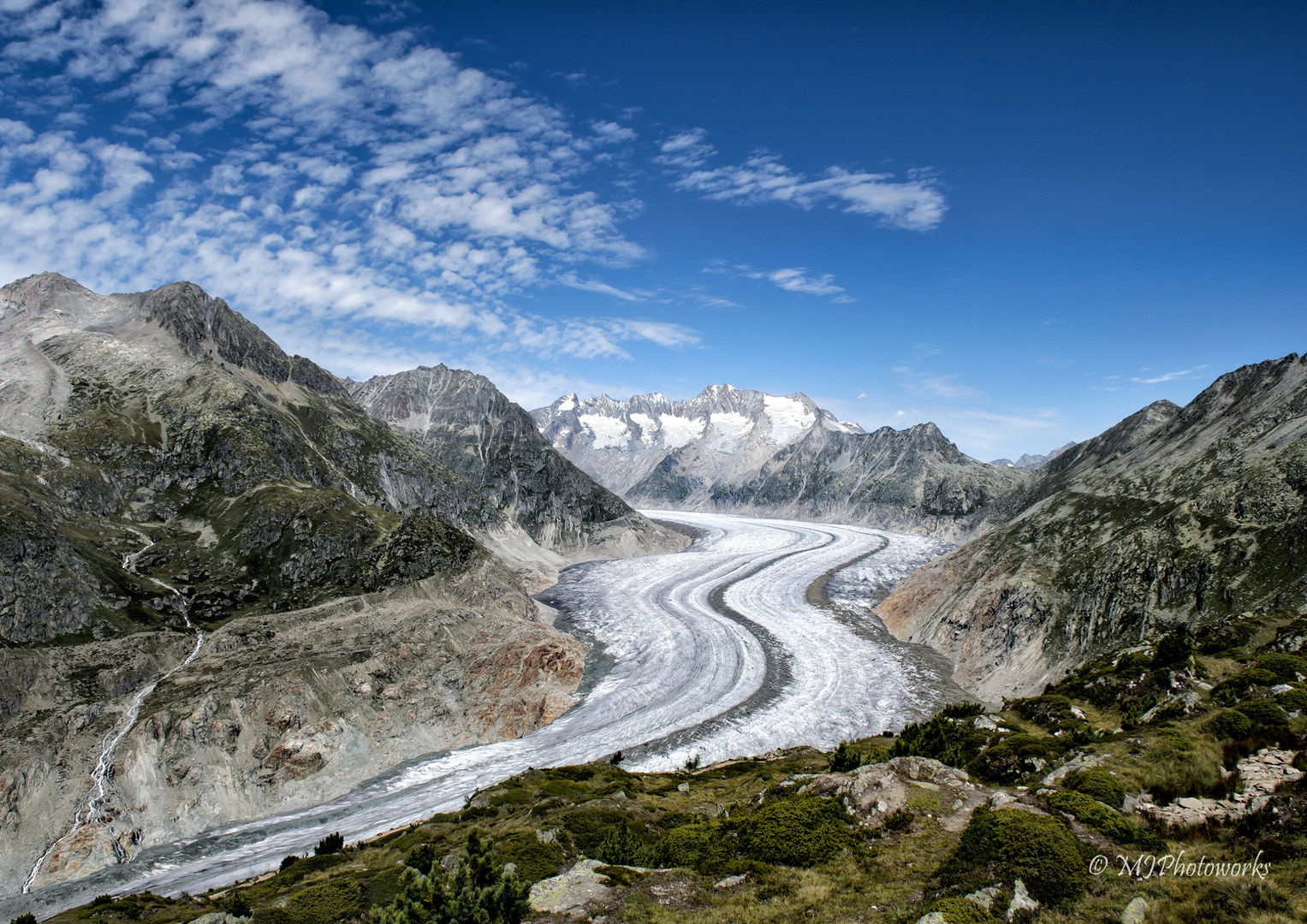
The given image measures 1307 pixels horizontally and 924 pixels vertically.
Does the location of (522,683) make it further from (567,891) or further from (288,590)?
(567,891)

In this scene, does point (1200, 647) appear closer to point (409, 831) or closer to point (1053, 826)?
point (1053, 826)

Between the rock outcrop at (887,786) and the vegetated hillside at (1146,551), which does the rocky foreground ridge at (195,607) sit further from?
the vegetated hillside at (1146,551)

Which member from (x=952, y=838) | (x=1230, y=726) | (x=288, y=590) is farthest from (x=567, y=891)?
(x=288, y=590)

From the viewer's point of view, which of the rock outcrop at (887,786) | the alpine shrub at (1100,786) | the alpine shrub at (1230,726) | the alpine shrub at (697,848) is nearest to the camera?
the alpine shrub at (1100,786)

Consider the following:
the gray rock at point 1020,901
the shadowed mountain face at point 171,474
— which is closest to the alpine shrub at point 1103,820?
the gray rock at point 1020,901

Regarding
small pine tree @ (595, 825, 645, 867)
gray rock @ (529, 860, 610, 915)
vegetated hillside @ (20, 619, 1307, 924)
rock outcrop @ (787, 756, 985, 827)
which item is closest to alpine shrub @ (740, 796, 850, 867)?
vegetated hillside @ (20, 619, 1307, 924)

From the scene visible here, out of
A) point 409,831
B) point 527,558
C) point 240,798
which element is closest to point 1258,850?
point 409,831
